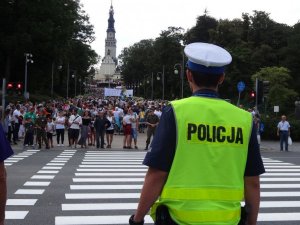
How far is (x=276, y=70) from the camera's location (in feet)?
236

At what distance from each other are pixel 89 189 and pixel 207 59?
30.8 feet

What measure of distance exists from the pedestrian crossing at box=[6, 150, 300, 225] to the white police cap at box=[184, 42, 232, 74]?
18.4 feet

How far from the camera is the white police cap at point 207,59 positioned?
3332 millimetres

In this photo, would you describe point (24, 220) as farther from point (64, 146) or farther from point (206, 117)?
point (64, 146)

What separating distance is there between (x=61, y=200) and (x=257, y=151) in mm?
7697

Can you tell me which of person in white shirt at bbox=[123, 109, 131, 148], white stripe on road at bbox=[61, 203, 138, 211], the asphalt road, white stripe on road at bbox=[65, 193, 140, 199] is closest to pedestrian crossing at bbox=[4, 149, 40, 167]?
the asphalt road

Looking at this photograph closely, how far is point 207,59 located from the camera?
333cm

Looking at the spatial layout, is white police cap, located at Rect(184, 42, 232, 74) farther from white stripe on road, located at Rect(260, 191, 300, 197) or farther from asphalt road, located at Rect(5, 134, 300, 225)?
white stripe on road, located at Rect(260, 191, 300, 197)

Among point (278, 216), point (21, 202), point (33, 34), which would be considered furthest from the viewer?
point (33, 34)

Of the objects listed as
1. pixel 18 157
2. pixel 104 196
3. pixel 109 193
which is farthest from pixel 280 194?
pixel 18 157

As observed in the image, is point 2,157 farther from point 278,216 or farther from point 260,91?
point 260,91

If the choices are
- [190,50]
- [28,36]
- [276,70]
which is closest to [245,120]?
[190,50]

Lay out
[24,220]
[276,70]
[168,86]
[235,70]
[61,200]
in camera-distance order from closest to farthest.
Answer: [24,220]
[61,200]
[276,70]
[235,70]
[168,86]

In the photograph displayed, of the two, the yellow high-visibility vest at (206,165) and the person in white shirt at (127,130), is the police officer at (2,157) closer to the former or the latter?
the yellow high-visibility vest at (206,165)
